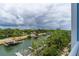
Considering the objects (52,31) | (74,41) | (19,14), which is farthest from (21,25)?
(74,41)

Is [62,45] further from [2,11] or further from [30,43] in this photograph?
[2,11]

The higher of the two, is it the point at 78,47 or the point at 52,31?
the point at 52,31

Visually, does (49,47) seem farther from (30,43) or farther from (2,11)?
(2,11)

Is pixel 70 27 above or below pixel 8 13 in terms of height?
below

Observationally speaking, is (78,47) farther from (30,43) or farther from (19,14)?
(19,14)

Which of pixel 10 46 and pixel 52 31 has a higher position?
pixel 52 31

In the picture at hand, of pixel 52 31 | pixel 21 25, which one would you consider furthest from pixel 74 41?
pixel 21 25

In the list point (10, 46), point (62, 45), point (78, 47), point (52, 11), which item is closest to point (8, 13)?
point (10, 46)

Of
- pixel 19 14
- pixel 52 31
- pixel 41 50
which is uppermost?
pixel 19 14
